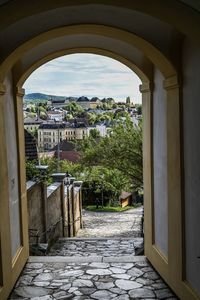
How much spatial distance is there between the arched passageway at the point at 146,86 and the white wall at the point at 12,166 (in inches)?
0.7

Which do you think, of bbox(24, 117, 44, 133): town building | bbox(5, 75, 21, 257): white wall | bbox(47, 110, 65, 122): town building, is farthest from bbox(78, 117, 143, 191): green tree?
bbox(47, 110, 65, 122): town building

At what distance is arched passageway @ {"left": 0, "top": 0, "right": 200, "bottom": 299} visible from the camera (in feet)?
18.2

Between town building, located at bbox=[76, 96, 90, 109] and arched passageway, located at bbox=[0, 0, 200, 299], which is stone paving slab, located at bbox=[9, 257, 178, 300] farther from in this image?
town building, located at bbox=[76, 96, 90, 109]

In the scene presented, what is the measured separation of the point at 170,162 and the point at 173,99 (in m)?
1.02

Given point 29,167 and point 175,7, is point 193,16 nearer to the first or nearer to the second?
point 175,7

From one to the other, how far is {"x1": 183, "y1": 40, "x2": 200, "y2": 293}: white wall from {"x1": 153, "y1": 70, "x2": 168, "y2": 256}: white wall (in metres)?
1.22

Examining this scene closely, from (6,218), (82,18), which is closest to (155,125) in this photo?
(82,18)

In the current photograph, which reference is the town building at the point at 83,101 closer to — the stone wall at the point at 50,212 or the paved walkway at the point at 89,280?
the stone wall at the point at 50,212

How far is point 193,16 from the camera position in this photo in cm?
446

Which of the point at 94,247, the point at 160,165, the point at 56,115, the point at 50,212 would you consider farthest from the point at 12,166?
the point at 56,115

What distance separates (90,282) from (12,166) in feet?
8.15

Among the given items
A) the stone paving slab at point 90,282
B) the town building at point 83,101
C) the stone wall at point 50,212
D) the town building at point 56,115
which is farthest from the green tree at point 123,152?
the town building at point 83,101

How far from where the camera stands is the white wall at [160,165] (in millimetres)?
7184

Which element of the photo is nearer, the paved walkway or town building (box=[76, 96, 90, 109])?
the paved walkway
